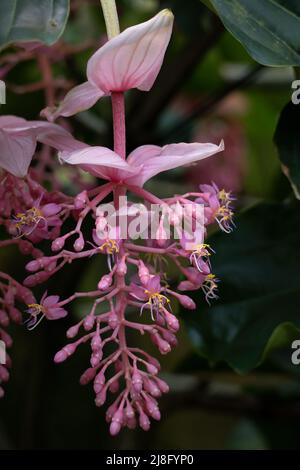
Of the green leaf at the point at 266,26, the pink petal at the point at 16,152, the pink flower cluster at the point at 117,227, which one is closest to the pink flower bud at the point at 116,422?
the pink flower cluster at the point at 117,227

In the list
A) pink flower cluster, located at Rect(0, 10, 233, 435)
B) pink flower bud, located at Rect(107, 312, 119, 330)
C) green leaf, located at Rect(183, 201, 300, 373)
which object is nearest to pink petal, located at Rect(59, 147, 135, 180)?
pink flower cluster, located at Rect(0, 10, 233, 435)

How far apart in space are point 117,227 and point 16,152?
11cm

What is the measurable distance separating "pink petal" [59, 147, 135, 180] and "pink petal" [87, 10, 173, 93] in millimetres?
58

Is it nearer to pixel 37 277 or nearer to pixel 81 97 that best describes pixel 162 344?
pixel 37 277

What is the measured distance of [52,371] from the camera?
3.74ft

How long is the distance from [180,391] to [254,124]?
0.78m

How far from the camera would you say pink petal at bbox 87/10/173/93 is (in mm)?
536

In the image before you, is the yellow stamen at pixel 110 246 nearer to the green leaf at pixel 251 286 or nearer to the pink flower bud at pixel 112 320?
the pink flower bud at pixel 112 320

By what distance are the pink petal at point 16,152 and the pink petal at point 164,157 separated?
85 millimetres

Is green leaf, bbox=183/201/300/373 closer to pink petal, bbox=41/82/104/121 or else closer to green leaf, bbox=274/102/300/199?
green leaf, bbox=274/102/300/199

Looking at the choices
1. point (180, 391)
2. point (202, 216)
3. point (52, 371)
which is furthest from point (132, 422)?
point (180, 391)

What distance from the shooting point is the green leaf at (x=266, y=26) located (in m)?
0.60

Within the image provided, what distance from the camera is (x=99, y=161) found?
0.54m
